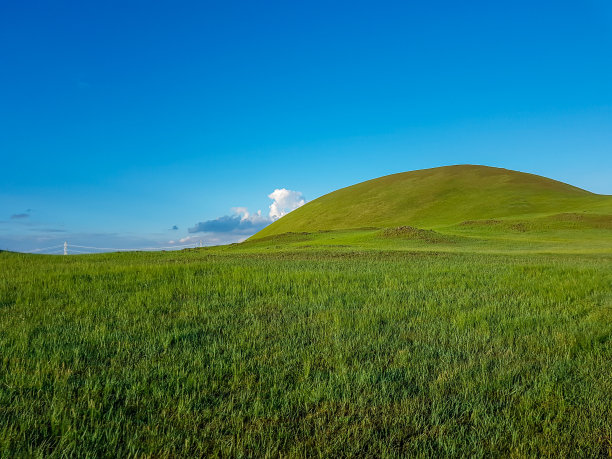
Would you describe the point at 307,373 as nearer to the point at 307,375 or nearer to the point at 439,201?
the point at 307,375

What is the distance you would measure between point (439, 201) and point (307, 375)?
4001 inches

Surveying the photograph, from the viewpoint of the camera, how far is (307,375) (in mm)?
5020

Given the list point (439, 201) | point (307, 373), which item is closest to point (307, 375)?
point (307, 373)

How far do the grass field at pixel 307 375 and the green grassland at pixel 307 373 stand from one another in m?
0.02

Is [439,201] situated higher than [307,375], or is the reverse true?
[439,201]

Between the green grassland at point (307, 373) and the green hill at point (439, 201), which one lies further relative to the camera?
the green hill at point (439, 201)

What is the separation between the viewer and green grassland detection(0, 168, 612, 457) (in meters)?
3.73

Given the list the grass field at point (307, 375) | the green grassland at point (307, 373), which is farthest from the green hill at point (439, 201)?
the grass field at point (307, 375)

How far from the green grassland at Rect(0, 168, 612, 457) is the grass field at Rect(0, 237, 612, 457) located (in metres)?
0.02

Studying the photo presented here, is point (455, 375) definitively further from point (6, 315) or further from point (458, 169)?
point (458, 169)

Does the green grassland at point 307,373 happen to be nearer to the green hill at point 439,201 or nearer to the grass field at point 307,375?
the grass field at point 307,375

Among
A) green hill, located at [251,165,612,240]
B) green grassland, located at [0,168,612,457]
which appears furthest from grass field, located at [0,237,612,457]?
green hill, located at [251,165,612,240]

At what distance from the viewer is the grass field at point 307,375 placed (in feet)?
12.2

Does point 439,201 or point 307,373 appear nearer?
point 307,373
